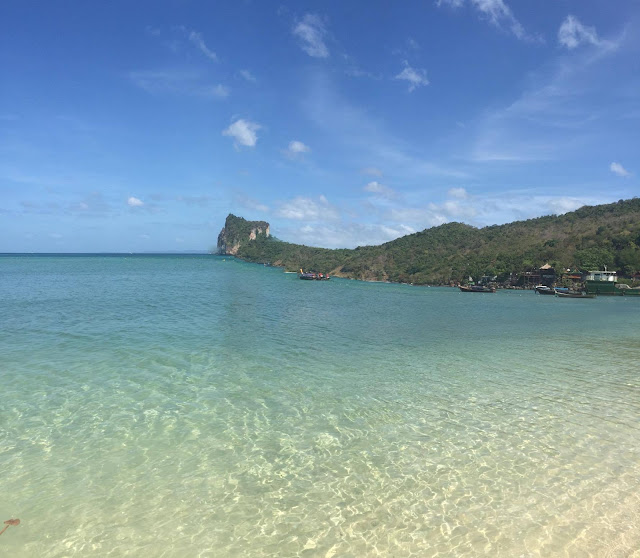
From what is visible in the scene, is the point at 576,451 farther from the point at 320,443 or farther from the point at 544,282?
the point at 544,282

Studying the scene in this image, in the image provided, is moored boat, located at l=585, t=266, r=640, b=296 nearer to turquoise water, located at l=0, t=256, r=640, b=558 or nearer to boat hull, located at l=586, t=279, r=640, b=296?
boat hull, located at l=586, t=279, r=640, b=296

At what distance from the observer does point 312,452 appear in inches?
368

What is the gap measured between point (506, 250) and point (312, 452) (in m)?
120

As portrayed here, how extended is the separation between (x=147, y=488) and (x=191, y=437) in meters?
2.23

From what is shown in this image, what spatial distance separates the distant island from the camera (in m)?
95.4

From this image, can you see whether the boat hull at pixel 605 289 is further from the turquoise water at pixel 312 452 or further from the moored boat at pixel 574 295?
the turquoise water at pixel 312 452

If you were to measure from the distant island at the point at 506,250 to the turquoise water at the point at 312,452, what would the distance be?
3479 inches

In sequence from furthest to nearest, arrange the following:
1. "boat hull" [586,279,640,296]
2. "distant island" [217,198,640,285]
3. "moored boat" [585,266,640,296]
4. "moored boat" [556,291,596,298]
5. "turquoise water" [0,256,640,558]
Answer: "distant island" [217,198,640,285], "boat hull" [586,279,640,296], "moored boat" [585,266,640,296], "moored boat" [556,291,596,298], "turquoise water" [0,256,640,558]

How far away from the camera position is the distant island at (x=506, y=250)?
313ft

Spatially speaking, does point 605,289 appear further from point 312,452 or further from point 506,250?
point 312,452

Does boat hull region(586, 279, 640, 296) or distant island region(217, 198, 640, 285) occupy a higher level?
distant island region(217, 198, 640, 285)

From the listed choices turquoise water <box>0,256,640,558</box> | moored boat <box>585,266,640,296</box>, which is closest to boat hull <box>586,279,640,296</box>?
moored boat <box>585,266,640,296</box>

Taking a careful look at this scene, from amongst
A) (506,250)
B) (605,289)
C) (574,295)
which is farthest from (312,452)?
(506,250)

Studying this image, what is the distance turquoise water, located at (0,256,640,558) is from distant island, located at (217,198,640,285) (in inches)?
3479
